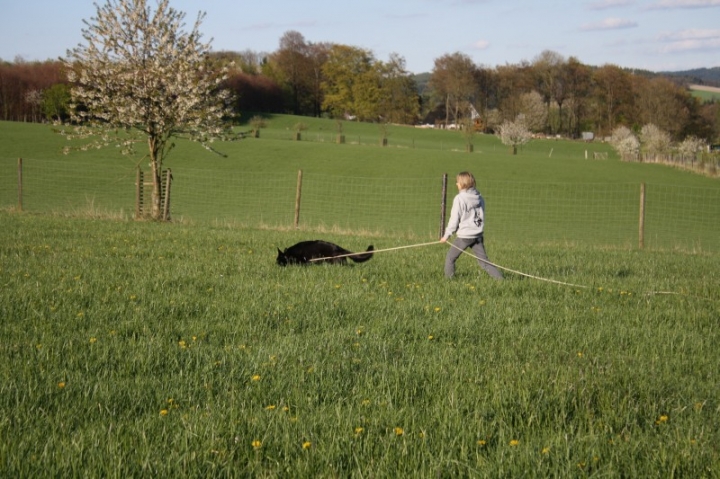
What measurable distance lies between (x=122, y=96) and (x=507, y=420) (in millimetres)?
21671

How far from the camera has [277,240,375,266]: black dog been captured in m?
11.3

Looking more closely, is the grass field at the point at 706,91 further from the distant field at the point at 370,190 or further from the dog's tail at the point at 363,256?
the dog's tail at the point at 363,256

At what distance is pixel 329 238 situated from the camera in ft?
57.5

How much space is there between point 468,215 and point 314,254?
2.51 metres

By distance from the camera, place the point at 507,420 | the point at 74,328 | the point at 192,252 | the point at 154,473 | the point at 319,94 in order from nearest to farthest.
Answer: the point at 154,473
the point at 507,420
the point at 74,328
the point at 192,252
the point at 319,94

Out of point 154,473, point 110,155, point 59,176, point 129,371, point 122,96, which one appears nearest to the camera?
point 154,473

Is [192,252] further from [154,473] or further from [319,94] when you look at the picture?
[319,94]

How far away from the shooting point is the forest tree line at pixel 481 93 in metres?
91.9

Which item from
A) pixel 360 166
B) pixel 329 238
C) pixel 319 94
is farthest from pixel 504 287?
pixel 319 94

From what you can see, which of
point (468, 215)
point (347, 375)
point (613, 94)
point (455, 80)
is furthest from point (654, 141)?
point (347, 375)

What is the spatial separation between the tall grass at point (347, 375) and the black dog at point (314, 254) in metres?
0.98

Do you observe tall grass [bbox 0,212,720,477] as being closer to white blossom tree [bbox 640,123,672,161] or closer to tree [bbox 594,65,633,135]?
white blossom tree [bbox 640,123,672,161]

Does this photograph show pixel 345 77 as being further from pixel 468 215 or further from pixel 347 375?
pixel 347 375

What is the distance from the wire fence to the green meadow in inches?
705
